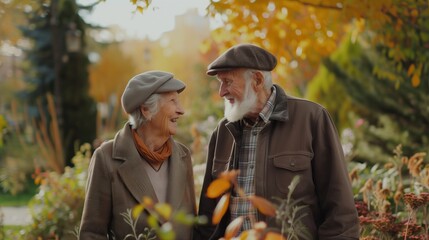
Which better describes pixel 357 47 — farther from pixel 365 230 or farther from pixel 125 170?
pixel 125 170

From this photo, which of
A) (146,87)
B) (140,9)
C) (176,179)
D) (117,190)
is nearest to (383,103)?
(140,9)

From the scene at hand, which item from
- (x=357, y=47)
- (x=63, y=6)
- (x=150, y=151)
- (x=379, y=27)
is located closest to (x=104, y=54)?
(x=63, y=6)

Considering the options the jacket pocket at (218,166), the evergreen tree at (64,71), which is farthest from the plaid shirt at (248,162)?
the evergreen tree at (64,71)

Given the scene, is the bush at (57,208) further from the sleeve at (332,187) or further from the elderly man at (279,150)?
the sleeve at (332,187)

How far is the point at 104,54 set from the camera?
2936cm

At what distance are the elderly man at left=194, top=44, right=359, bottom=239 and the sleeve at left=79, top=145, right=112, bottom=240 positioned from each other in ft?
2.10

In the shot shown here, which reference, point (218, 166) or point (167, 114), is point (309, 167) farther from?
point (167, 114)

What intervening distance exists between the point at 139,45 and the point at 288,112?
47626mm

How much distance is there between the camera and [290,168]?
332cm

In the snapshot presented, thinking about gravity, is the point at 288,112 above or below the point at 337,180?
above

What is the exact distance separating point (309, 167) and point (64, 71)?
13.6m

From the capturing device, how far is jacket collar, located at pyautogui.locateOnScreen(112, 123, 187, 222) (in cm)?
339

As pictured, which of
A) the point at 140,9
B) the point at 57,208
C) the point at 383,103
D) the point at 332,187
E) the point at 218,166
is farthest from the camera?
the point at 383,103

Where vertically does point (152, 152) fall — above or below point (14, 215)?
above
